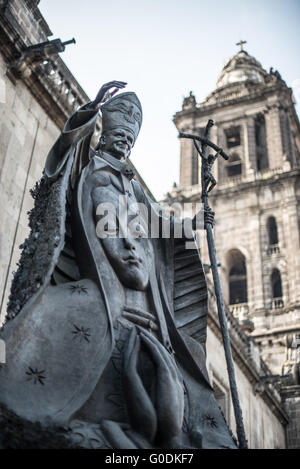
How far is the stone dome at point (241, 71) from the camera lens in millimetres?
A: 52094

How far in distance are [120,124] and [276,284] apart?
34.2 m

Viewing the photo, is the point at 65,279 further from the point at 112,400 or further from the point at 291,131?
the point at 291,131

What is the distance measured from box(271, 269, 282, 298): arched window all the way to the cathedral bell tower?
60 mm

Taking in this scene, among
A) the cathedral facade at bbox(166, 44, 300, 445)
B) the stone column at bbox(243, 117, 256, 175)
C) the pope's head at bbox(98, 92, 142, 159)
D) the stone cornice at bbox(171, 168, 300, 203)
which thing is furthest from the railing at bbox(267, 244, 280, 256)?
the pope's head at bbox(98, 92, 142, 159)

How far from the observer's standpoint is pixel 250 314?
1409 inches

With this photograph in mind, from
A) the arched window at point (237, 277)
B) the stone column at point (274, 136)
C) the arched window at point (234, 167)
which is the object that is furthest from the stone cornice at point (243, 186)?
the arched window at point (234, 167)

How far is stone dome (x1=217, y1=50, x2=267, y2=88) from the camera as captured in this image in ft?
171

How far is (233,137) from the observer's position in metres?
47.3

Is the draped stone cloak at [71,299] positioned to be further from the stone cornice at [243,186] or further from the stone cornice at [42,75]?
the stone cornice at [243,186]

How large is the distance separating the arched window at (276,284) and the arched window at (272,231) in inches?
77.0

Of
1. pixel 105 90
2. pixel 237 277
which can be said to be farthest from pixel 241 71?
pixel 105 90

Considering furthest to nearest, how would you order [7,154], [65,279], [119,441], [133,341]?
1. [7,154]
2. [65,279]
3. [133,341]
4. [119,441]

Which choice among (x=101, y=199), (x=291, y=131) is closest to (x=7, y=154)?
(x=101, y=199)

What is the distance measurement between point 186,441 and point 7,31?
938 cm
